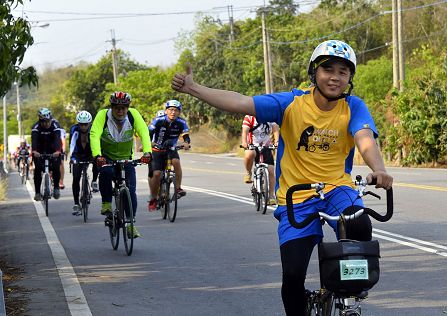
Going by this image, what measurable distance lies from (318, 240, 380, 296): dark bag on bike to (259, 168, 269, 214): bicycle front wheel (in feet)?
37.3

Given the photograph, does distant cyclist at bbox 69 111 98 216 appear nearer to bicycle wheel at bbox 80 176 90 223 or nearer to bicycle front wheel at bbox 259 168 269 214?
bicycle wheel at bbox 80 176 90 223

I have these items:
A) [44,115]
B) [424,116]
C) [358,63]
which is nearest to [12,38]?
[44,115]

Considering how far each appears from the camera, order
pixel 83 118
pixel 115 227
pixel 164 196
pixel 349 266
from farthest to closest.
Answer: pixel 83 118
pixel 164 196
pixel 115 227
pixel 349 266

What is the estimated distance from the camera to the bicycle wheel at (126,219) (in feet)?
39.7

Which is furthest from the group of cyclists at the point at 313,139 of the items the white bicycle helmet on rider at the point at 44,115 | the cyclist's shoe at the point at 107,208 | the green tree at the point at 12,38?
the white bicycle helmet on rider at the point at 44,115

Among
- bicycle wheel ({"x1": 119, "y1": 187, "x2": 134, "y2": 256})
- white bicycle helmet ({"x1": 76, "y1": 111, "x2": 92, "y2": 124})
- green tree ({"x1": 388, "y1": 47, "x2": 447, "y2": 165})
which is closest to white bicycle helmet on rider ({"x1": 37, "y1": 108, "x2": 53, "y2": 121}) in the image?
white bicycle helmet ({"x1": 76, "y1": 111, "x2": 92, "y2": 124})

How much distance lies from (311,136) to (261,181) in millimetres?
10868

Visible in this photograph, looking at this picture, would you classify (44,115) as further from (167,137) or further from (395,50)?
(395,50)

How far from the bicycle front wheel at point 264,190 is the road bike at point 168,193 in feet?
4.70

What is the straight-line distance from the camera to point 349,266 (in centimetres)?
510

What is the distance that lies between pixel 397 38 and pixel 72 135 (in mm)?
22823

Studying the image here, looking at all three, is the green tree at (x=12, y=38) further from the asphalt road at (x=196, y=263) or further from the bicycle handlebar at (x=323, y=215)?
the bicycle handlebar at (x=323, y=215)

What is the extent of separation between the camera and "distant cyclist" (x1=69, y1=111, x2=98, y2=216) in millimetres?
17092

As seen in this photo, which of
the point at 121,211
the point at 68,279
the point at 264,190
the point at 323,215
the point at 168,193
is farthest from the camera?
the point at 264,190
